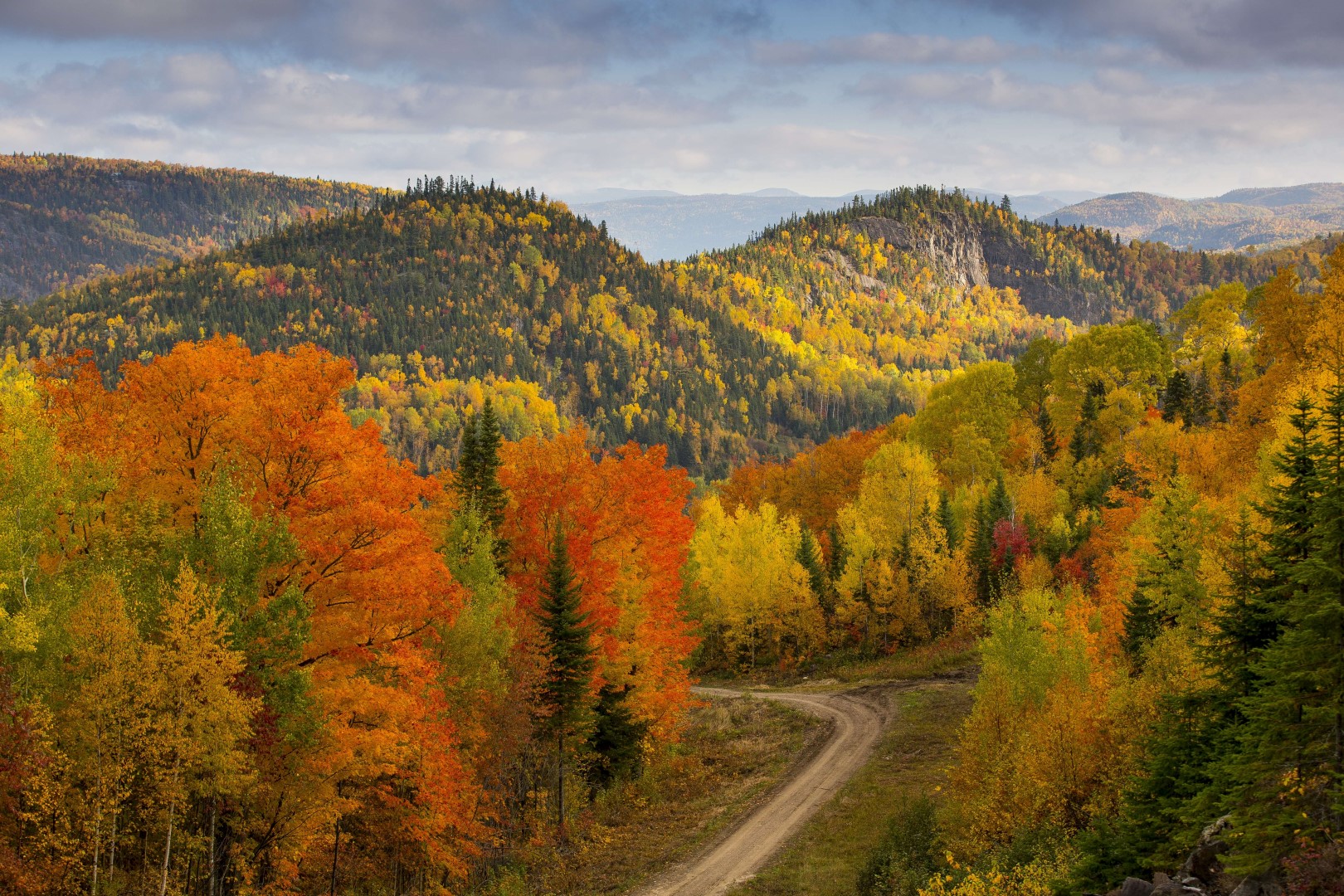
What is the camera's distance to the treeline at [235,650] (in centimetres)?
1897

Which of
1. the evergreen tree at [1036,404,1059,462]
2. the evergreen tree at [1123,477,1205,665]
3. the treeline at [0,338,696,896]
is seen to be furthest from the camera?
the evergreen tree at [1036,404,1059,462]

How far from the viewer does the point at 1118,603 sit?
113 ft

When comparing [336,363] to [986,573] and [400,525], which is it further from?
[986,573]

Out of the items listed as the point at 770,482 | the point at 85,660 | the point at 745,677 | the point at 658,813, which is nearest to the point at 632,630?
the point at 658,813

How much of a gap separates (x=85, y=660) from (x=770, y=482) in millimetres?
84896

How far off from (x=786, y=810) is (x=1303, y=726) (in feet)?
79.6

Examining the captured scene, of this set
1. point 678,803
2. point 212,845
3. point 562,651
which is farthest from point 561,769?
point 212,845

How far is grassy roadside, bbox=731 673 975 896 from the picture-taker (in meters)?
29.0

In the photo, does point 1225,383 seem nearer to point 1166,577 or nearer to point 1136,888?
point 1166,577

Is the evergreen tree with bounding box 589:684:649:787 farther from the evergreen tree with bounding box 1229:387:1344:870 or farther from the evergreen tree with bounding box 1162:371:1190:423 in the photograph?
the evergreen tree with bounding box 1162:371:1190:423

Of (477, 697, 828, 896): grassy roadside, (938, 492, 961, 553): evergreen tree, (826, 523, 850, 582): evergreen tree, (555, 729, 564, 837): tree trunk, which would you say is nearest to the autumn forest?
(555, 729, 564, 837): tree trunk

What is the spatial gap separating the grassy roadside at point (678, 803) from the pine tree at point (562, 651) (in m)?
2.67

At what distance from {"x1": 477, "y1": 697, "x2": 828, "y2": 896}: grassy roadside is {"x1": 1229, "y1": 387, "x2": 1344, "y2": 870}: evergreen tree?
19578 mm

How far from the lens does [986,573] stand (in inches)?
2464
